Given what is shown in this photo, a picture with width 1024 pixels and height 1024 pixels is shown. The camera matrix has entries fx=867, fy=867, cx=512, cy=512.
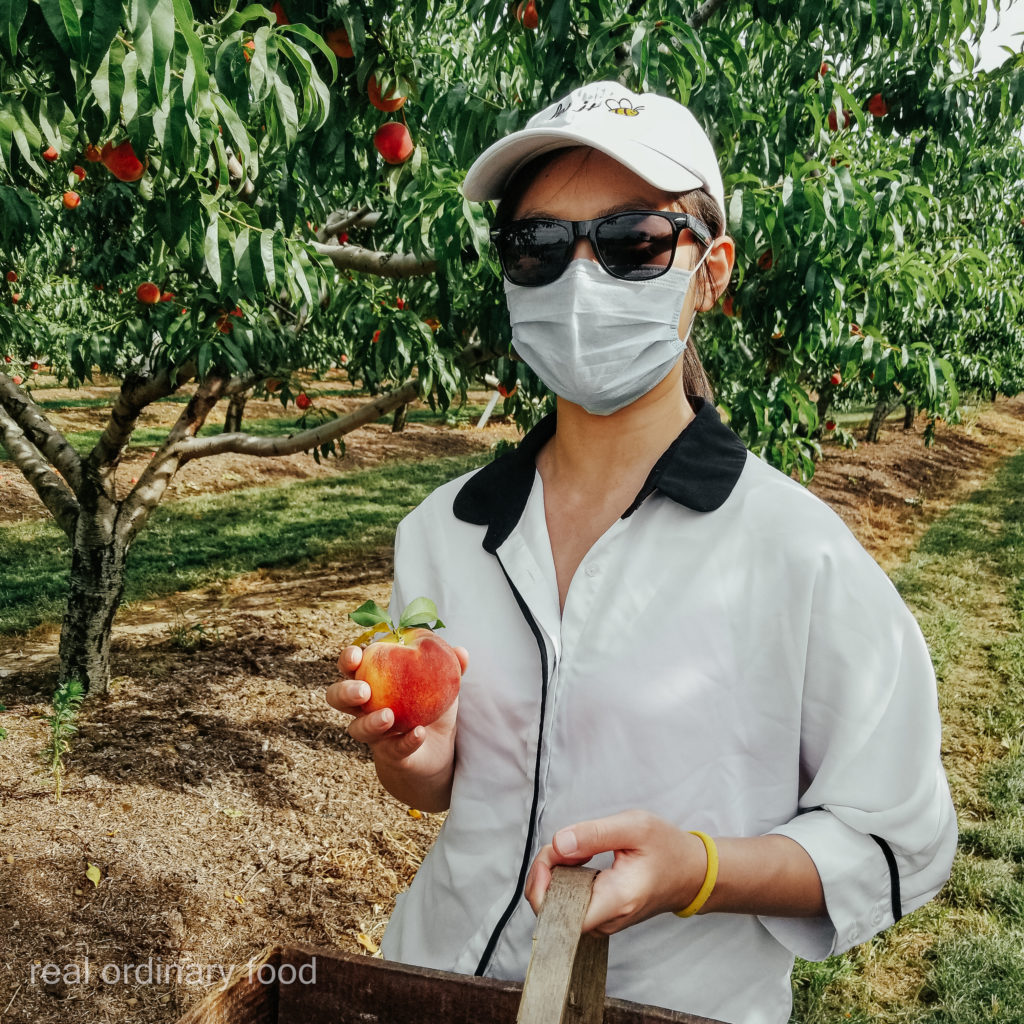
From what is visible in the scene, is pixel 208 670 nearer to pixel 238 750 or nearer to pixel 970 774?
pixel 238 750

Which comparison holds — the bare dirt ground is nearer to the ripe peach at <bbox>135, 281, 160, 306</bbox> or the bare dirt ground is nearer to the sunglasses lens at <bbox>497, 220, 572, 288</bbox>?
the ripe peach at <bbox>135, 281, 160, 306</bbox>

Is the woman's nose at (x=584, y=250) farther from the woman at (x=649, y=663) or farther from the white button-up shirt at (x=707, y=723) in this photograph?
the white button-up shirt at (x=707, y=723)

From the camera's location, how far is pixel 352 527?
963cm

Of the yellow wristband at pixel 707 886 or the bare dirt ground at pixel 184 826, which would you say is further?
the bare dirt ground at pixel 184 826

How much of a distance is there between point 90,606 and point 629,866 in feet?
13.3

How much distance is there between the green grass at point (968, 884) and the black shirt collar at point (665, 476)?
7.52 ft

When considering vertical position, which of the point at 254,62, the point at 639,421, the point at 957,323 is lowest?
the point at 957,323

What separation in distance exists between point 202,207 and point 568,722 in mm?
1886

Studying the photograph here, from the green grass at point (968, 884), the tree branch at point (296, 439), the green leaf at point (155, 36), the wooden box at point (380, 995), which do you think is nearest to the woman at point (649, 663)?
the wooden box at point (380, 995)

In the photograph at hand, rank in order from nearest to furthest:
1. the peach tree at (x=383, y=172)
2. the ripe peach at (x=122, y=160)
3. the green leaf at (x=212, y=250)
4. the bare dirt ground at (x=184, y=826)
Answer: the peach tree at (x=383, y=172)
the green leaf at (x=212, y=250)
the ripe peach at (x=122, y=160)
the bare dirt ground at (x=184, y=826)

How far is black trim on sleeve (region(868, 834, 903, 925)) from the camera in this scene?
3.38ft

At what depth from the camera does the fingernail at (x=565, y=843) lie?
0.84 metres

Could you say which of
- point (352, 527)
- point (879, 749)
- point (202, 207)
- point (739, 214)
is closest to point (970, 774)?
point (739, 214)

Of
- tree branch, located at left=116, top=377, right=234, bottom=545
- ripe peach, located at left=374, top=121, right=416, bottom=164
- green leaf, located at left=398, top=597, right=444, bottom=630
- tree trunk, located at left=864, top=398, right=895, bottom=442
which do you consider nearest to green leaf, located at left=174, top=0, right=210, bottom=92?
green leaf, located at left=398, top=597, right=444, bottom=630
